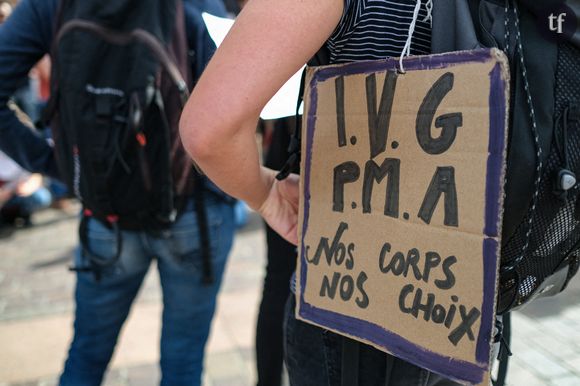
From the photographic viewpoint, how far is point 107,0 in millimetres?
1741

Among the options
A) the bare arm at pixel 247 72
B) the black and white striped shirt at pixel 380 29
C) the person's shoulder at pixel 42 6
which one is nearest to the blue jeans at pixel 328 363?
the bare arm at pixel 247 72

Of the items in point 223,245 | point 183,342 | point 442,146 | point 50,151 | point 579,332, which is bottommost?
point 579,332

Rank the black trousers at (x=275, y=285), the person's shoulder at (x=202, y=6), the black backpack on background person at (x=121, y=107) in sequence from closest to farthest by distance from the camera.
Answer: the black backpack on background person at (x=121, y=107)
the person's shoulder at (x=202, y=6)
the black trousers at (x=275, y=285)

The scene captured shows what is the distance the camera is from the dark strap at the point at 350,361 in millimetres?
1191

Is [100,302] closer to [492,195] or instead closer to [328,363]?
[328,363]

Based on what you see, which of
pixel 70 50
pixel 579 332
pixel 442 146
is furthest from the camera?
pixel 579 332

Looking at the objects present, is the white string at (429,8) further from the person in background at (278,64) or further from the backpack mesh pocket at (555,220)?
the backpack mesh pocket at (555,220)

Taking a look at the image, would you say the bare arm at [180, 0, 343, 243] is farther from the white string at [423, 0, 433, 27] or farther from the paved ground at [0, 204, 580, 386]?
the paved ground at [0, 204, 580, 386]

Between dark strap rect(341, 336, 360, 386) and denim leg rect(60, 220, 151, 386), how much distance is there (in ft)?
3.22

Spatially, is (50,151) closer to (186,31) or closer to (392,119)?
(186,31)

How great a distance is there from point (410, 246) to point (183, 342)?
4.20ft

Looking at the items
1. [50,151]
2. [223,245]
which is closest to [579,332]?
[223,245]

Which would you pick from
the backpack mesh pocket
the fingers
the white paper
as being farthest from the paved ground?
the backpack mesh pocket

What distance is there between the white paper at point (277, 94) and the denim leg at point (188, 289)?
70cm
